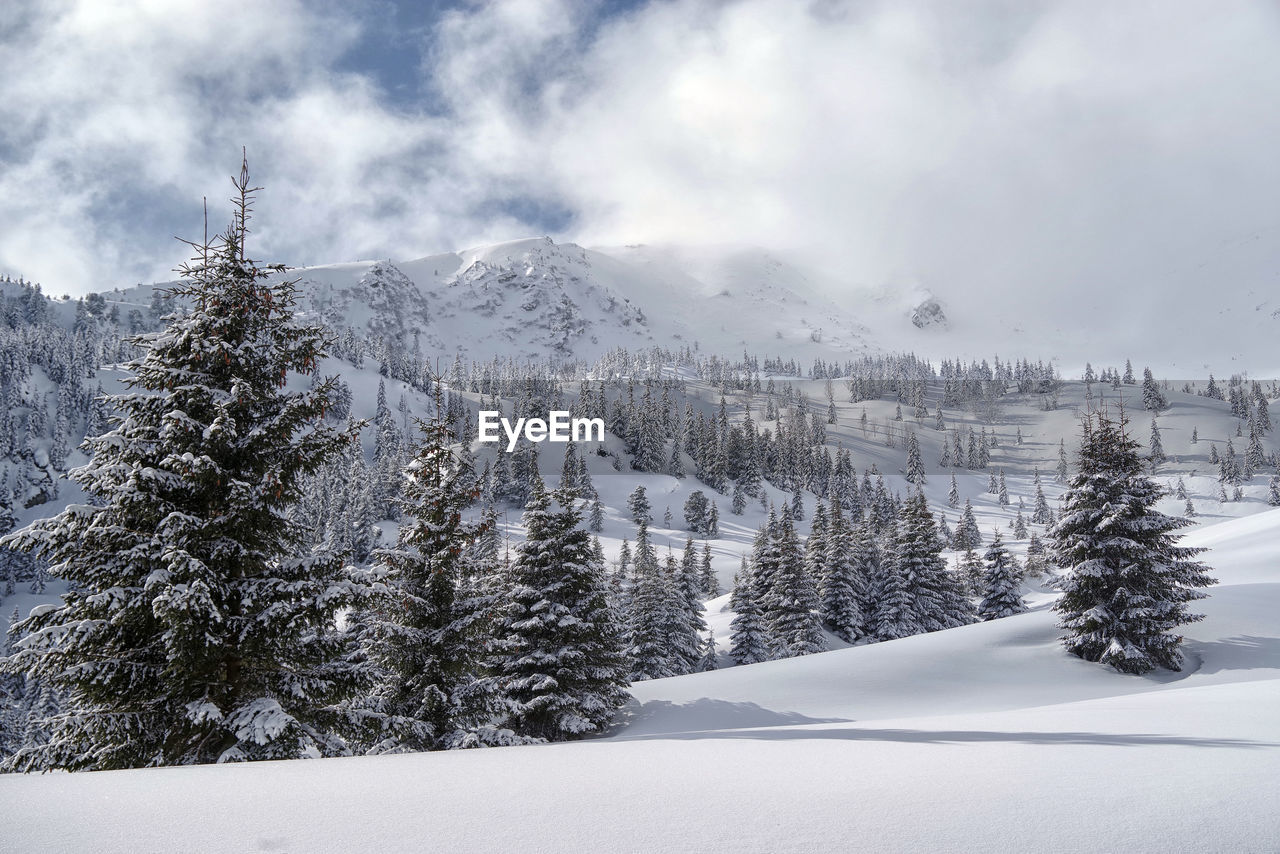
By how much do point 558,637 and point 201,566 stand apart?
41.0 ft

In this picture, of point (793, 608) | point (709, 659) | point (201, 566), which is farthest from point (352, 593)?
point (709, 659)

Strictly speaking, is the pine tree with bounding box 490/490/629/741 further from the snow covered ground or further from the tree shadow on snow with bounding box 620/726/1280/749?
the snow covered ground

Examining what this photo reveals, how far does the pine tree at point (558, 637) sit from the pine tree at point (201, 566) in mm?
8856

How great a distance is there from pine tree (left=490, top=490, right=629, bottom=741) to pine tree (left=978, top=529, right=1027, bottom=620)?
1305 inches

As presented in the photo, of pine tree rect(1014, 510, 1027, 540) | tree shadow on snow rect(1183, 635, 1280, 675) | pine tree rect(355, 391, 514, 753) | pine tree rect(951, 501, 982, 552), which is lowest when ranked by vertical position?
pine tree rect(1014, 510, 1027, 540)

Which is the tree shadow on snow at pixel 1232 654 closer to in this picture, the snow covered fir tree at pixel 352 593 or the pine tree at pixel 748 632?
the snow covered fir tree at pixel 352 593

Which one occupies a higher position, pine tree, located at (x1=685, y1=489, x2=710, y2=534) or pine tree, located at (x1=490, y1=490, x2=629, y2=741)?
pine tree, located at (x1=490, y1=490, x2=629, y2=741)

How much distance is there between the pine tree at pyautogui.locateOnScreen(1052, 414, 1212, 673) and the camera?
19.2 meters

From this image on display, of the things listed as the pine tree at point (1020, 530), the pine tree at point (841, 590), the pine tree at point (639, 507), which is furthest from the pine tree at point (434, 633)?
the pine tree at point (1020, 530)

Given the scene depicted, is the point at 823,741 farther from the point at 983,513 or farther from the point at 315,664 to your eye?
the point at 983,513

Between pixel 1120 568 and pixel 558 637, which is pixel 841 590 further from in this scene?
pixel 558 637

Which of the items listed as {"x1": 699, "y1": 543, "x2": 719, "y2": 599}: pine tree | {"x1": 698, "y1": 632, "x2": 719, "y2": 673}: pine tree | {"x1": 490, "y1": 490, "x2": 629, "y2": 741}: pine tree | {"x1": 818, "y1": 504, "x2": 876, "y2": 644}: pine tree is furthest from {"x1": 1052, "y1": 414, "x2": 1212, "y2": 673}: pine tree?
{"x1": 699, "y1": 543, "x2": 719, "y2": 599}: pine tree

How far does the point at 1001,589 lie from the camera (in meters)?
42.5

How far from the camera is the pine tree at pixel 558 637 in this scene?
18.1 metres
